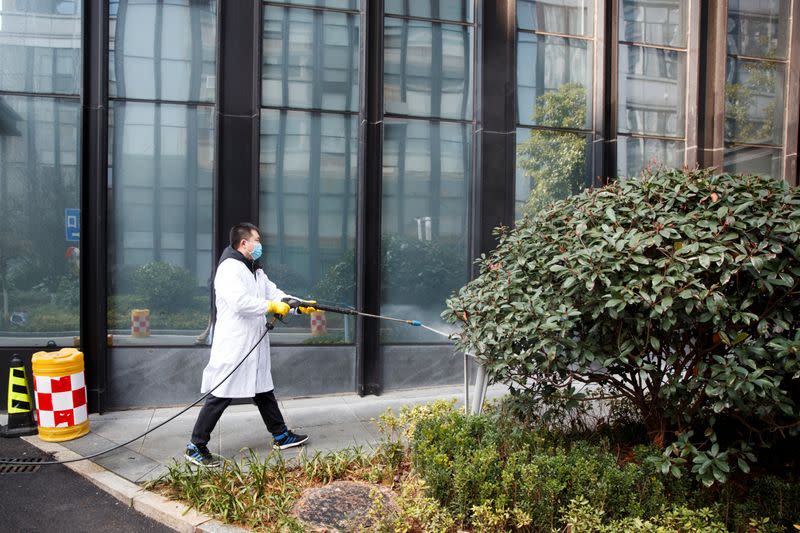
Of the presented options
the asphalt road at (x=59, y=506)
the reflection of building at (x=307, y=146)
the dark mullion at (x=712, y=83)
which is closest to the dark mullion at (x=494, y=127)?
the reflection of building at (x=307, y=146)

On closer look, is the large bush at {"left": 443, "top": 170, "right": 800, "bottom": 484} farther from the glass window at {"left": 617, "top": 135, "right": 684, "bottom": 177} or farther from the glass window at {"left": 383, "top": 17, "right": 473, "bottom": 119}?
the glass window at {"left": 617, "top": 135, "right": 684, "bottom": 177}

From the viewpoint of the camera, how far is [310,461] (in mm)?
5184

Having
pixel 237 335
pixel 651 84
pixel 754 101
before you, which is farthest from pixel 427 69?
pixel 754 101

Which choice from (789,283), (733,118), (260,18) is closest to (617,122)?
(733,118)

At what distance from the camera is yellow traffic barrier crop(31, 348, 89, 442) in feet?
19.5

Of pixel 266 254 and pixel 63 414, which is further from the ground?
pixel 266 254

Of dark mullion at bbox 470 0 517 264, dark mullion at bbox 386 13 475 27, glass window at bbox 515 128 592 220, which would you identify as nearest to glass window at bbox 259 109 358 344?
dark mullion at bbox 386 13 475 27

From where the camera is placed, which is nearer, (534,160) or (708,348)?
(708,348)

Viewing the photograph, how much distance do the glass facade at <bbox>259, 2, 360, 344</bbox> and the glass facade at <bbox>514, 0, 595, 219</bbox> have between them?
7.23ft

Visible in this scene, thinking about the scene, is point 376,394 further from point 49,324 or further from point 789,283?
point 789,283

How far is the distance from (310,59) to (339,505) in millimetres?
5137

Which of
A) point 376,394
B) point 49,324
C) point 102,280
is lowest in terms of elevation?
point 376,394

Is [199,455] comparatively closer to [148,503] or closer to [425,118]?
[148,503]

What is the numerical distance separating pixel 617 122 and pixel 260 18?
188 inches
